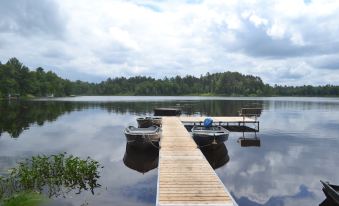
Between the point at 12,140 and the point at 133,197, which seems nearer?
the point at 133,197

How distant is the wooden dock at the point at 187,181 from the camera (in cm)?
998

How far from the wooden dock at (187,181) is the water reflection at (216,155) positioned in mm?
3072

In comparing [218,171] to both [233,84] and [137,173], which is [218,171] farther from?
[233,84]

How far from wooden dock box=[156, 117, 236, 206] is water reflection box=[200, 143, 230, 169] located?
3072 millimetres

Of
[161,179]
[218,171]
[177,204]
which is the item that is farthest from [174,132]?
[177,204]

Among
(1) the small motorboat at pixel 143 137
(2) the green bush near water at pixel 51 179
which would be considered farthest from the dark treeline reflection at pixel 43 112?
(2) the green bush near water at pixel 51 179

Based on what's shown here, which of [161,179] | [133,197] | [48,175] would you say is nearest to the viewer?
[161,179]

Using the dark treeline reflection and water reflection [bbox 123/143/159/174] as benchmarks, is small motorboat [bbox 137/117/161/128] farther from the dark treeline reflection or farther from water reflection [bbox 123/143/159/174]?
the dark treeline reflection

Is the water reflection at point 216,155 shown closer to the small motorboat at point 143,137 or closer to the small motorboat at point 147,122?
the small motorboat at point 143,137

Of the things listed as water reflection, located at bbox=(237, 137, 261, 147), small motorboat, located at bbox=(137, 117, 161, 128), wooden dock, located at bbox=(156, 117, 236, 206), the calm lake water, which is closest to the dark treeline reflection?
the calm lake water

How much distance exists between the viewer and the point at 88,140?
93.8 ft

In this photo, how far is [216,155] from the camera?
74.9 feet

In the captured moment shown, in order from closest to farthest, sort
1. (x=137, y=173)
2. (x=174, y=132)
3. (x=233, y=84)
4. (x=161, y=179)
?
(x=161, y=179) < (x=137, y=173) < (x=174, y=132) < (x=233, y=84)

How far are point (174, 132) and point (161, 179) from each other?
13.0 meters
